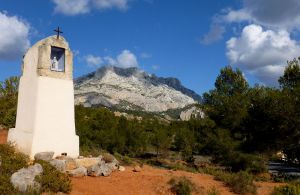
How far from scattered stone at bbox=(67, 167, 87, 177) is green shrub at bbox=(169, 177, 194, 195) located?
360 cm

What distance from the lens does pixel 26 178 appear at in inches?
505

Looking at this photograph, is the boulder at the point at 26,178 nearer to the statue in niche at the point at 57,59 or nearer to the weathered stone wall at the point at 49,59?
the weathered stone wall at the point at 49,59

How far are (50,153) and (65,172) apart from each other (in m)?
1.16

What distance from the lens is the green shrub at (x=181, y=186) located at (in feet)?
45.9

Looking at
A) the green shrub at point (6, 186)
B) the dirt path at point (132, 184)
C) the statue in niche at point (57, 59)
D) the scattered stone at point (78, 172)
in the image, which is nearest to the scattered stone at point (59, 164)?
the scattered stone at point (78, 172)

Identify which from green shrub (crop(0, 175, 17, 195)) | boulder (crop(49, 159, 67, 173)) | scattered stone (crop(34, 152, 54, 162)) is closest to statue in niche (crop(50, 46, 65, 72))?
scattered stone (crop(34, 152, 54, 162))

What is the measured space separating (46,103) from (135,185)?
526cm

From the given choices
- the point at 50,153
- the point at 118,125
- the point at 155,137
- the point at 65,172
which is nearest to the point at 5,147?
the point at 50,153

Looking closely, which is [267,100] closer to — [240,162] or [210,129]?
[240,162]

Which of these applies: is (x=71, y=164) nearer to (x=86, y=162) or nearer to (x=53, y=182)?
(x=86, y=162)

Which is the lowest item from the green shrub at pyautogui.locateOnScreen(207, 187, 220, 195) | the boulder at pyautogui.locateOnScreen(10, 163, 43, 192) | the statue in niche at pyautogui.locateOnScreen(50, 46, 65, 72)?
the green shrub at pyautogui.locateOnScreen(207, 187, 220, 195)

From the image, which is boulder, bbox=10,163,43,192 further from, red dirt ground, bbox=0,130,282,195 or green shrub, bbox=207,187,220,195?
green shrub, bbox=207,187,220,195

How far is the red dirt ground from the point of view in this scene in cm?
1385

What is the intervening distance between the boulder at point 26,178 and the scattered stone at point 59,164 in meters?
1.29
